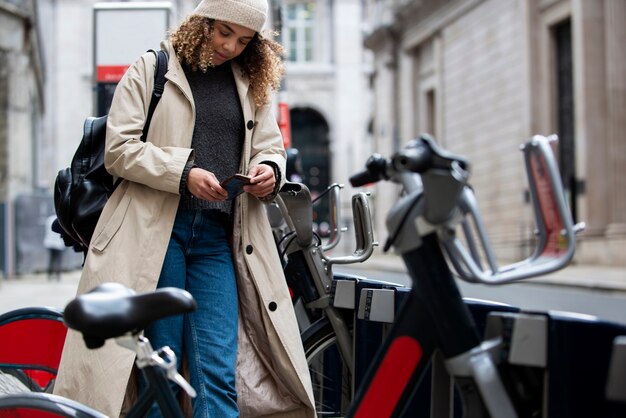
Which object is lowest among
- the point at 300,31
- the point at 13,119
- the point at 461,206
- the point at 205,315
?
the point at 205,315

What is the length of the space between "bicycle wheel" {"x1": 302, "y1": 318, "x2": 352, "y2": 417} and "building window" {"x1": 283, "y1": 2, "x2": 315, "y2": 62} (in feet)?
163

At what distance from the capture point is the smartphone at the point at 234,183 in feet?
11.1

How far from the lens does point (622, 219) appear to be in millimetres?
22500

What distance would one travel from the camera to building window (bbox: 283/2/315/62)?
53656 mm

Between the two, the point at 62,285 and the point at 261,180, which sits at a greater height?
the point at 261,180

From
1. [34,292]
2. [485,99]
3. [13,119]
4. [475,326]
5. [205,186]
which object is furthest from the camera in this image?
[485,99]

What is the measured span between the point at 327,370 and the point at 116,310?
2231mm

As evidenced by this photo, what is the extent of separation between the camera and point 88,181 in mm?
3686

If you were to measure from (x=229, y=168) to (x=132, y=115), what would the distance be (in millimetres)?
392

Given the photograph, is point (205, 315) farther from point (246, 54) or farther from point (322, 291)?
point (246, 54)

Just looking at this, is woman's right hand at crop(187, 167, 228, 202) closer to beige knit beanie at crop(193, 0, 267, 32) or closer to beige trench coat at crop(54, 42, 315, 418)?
beige trench coat at crop(54, 42, 315, 418)

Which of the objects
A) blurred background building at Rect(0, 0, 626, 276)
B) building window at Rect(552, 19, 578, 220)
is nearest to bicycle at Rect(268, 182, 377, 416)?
blurred background building at Rect(0, 0, 626, 276)

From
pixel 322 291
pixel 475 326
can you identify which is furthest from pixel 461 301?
pixel 322 291

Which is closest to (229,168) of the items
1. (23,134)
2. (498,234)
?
(23,134)
